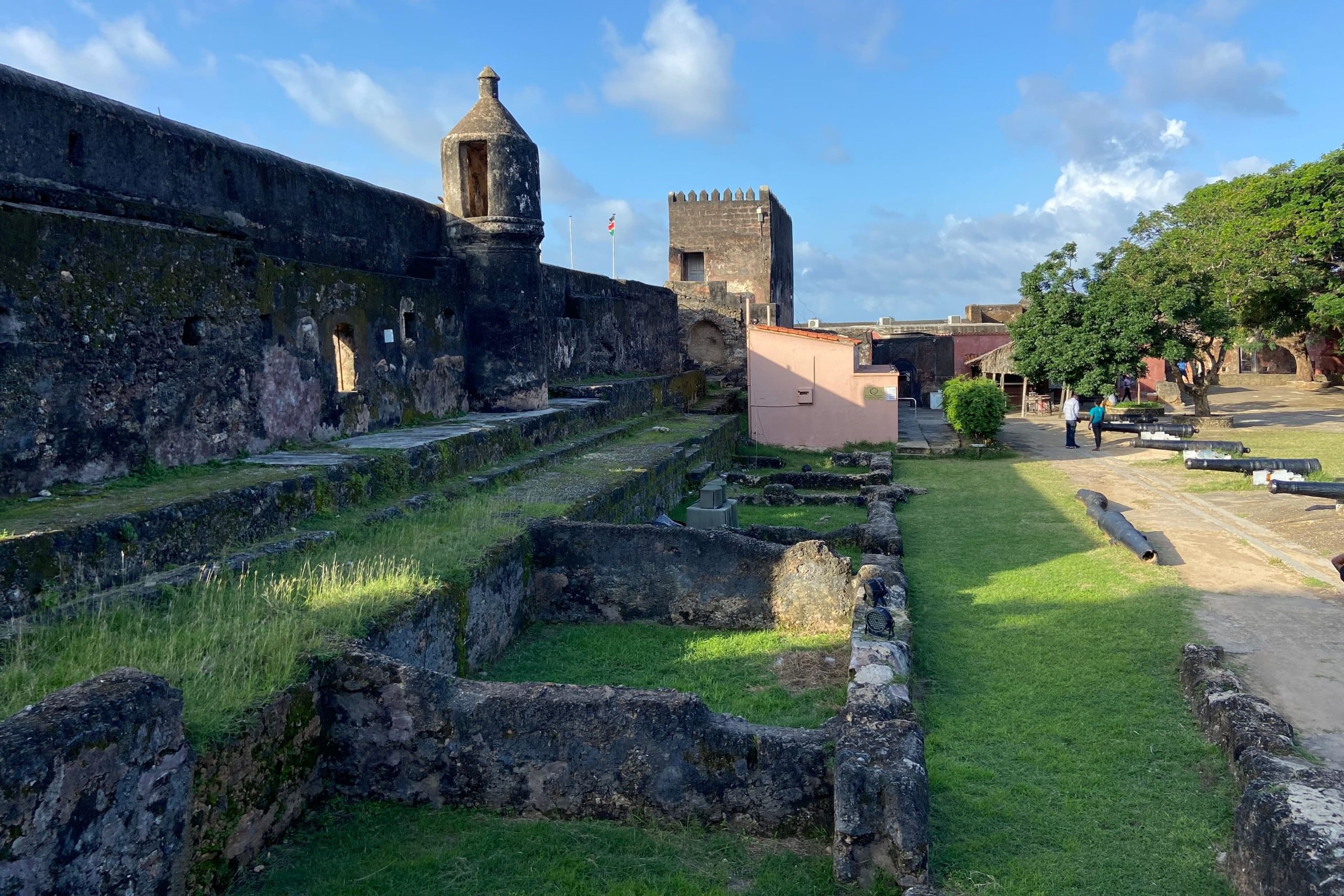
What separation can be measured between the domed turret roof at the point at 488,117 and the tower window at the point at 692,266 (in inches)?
957

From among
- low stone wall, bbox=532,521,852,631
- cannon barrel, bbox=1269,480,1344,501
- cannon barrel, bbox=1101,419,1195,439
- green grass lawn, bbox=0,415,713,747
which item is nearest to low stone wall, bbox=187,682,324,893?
green grass lawn, bbox=0,415,713,747

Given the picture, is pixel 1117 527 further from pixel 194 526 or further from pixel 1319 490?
pixel 194 526

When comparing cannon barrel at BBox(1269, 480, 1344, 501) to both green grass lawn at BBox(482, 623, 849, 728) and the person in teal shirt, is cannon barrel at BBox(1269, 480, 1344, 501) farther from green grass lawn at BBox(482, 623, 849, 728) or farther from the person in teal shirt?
the person in teal shirt

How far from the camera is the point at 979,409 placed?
2086 cm

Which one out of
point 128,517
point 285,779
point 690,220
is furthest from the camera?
point 690,220

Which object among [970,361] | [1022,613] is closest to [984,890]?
[1022,613]

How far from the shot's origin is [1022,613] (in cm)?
866

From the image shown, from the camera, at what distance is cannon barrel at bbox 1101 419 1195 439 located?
21.3m

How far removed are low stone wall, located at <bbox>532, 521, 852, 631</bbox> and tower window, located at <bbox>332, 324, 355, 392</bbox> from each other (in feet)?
12.0

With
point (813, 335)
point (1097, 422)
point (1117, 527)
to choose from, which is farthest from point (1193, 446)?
point (1117, 527)

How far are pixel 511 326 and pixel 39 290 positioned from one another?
7643 millimetres

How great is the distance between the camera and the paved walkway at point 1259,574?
6629 mm

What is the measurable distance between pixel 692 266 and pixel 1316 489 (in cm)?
2787

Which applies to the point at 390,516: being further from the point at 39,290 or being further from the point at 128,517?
the point at 39,290
